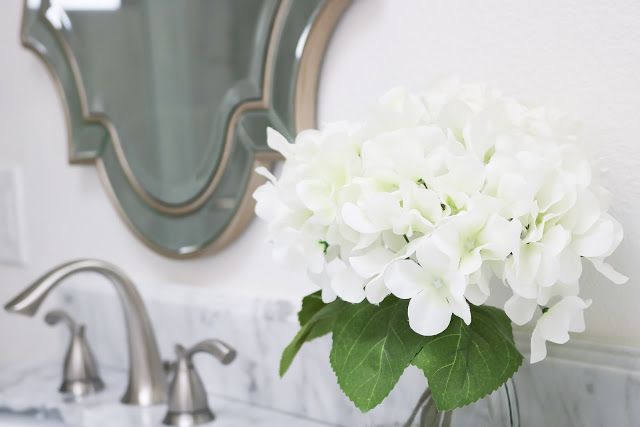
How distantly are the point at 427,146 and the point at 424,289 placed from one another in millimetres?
107

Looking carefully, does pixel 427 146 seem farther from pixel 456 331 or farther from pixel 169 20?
pixel 169 20

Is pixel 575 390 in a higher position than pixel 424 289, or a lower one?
lower

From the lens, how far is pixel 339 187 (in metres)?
0.59

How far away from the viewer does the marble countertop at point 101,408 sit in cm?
98

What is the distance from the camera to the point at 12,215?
1.47 m

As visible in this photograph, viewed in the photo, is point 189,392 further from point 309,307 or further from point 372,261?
point 372,261

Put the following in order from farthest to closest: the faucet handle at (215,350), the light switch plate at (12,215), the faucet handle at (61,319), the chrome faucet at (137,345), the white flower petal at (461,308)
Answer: the light switch plate at (12,215), the faucet handle at (61,319), the chrome faucet at (137,345), the faucet handle at (215,350), the white flower petal at (461,308)

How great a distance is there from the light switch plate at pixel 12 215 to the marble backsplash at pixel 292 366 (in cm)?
20

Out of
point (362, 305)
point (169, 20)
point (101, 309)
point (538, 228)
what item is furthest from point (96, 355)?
point (538, 228)

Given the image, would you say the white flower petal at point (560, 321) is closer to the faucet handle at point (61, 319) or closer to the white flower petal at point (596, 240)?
the white flower petal at point (596, 240)

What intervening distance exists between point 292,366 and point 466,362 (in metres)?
0.44

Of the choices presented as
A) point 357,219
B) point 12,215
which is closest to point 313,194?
point 357,219

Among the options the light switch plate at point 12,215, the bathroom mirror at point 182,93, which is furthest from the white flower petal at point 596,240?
the light switch plate at point 12,215

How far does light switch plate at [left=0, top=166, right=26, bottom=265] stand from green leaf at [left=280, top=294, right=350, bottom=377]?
941 mm
